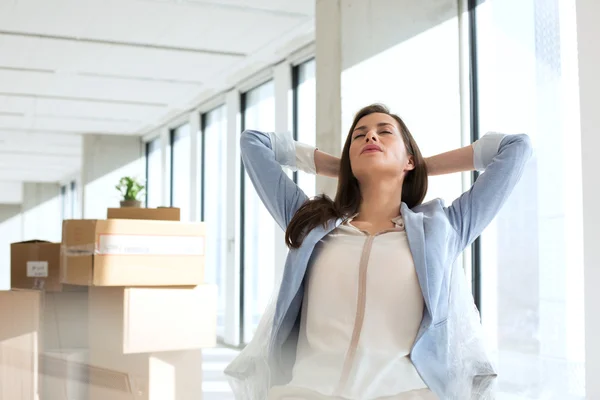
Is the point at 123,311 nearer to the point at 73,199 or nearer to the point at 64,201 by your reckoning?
the point at 73,199

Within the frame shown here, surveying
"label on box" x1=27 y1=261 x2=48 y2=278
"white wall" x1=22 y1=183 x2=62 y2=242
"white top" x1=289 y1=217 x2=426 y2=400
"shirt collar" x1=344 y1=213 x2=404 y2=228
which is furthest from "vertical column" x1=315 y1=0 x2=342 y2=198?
"white wall" x1=22 y1=183 x2=62 y2=242

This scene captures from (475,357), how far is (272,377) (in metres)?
0.44

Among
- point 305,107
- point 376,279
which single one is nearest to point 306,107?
point 305,107

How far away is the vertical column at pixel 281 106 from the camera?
5.93m

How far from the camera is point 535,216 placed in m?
3.51

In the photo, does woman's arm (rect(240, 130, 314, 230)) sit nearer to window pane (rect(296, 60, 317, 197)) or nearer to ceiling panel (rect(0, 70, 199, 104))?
window pane (rect(296, 60, 317, 197))

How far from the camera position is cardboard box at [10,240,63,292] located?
9.18 feet

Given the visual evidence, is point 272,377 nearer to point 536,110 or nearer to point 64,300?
point 64,300

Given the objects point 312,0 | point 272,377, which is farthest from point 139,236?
point 312,0

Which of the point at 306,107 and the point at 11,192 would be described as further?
the point at 11,192

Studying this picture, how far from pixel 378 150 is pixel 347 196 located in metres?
0.15

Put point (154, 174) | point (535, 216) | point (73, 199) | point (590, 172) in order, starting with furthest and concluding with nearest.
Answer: point (73, 199), point (154, 174), point (535, 216), point (590, 172)

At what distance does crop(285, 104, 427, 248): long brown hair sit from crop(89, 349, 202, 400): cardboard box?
45.8 inches

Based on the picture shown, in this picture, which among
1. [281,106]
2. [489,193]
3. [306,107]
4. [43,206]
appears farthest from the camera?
[43,206]
